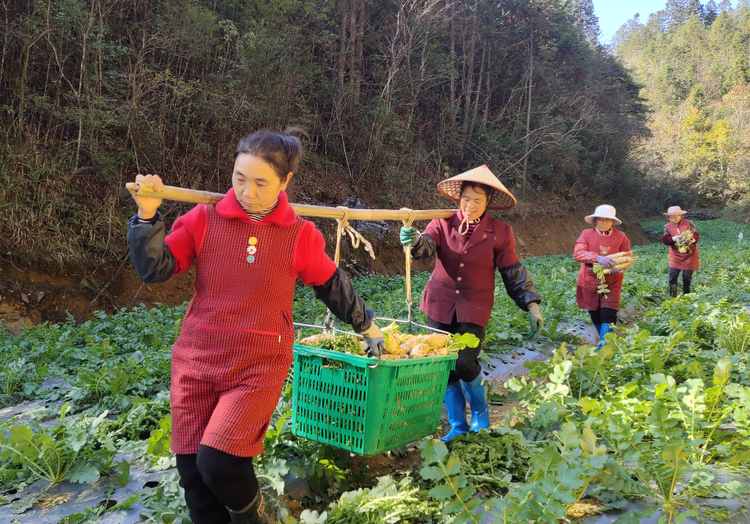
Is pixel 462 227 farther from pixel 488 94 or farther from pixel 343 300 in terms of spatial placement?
pixel 488 94

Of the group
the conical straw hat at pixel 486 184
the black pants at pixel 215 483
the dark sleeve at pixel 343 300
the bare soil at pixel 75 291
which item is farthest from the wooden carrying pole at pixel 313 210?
the bare soil at pixel 75 291

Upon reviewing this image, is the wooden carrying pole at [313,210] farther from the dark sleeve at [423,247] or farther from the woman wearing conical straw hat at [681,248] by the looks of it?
the woman wearing conical straw hat at [681,248]

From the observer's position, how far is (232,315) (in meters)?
2.30

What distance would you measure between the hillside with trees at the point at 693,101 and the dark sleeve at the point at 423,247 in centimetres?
4042

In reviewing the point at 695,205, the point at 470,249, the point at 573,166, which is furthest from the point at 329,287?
the point at 695,205

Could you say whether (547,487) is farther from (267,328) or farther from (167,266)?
(167,266)

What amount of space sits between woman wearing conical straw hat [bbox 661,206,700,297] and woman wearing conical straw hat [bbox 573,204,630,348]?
3.57 m

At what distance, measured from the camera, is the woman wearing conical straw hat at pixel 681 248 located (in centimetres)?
991

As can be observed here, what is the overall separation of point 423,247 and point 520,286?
2.56 ft

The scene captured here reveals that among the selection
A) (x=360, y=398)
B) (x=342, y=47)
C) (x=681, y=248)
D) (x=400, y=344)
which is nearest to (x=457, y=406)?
(x=400, y=344)

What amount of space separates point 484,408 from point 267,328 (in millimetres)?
2230

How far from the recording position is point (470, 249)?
400cm

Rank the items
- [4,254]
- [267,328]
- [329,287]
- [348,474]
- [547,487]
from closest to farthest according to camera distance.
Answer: [547,487], [267,328], [329,287], [348,474], [4,254]

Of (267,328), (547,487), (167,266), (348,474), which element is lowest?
(348,474)
